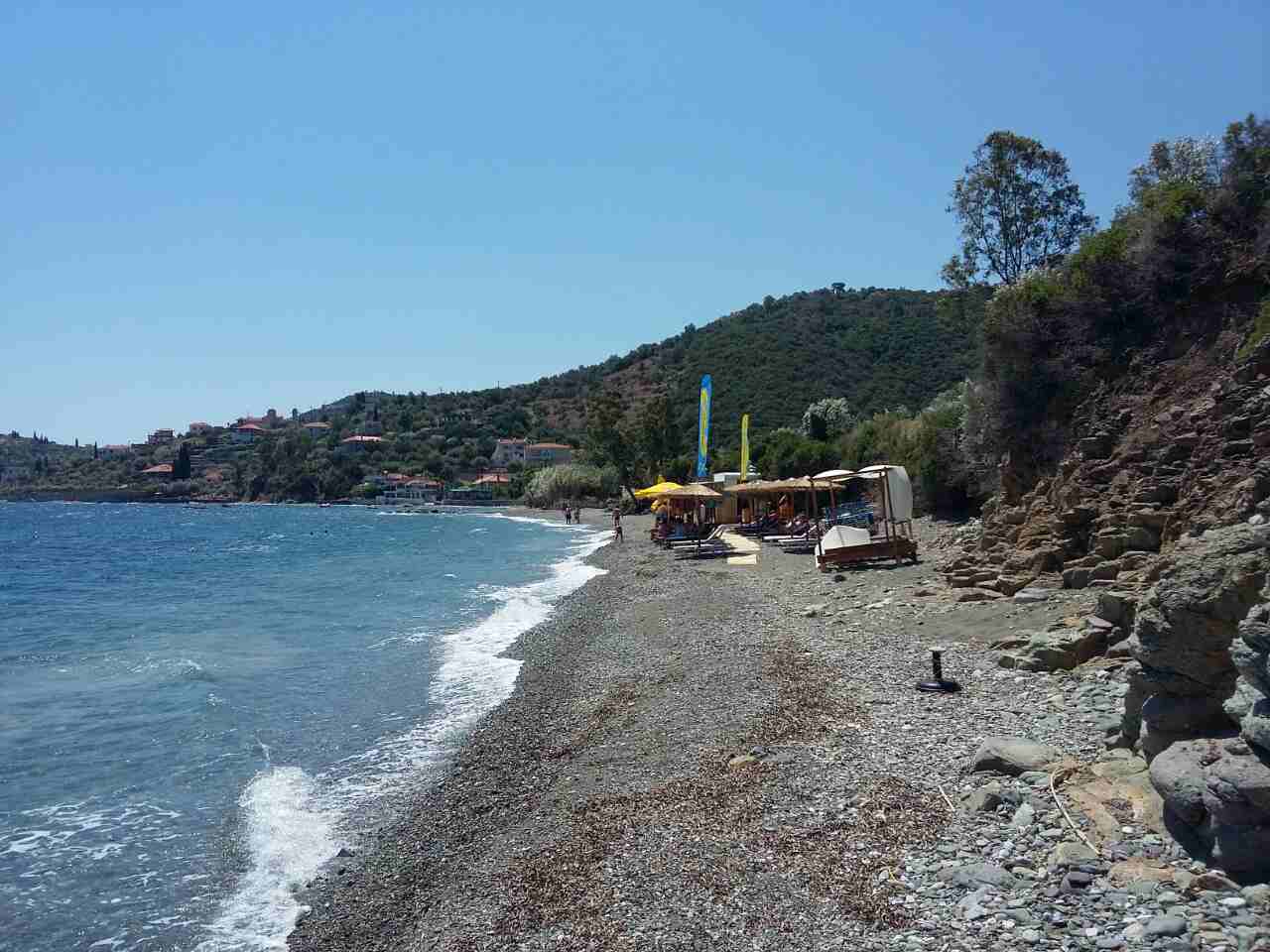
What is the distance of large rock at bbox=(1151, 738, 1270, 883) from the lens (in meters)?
4.81

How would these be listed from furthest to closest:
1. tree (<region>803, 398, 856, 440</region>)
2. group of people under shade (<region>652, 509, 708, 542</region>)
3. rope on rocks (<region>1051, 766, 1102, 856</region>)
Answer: tree (<region>803, 398, 856, 440</region>)
group of people under shade (<region>652, 509, 708, 542</region>)
rope on rocks (<region>1051, 766, 1102, 856</region>)

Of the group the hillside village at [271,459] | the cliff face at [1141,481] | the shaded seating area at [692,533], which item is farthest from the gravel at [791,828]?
the hillside village at [271,459]

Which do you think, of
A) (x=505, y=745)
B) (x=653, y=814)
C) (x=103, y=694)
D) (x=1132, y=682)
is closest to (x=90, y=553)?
(x=103, y=694)

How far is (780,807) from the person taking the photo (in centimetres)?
725

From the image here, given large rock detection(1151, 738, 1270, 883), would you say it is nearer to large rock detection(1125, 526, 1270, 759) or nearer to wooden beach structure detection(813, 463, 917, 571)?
large rock detection(1125, 526, 1270, 759)

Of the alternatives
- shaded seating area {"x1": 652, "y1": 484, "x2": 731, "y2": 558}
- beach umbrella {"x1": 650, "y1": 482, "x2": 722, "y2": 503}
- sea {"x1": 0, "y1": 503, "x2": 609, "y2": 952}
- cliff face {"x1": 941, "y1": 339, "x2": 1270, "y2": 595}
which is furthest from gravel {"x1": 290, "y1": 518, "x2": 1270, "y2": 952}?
beach umbrella {"x1": 650, "y1": 482, "x2": 722, "y2": 503}

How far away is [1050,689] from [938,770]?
211cm

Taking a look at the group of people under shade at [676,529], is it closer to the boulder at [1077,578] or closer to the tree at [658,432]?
the boulder at [1077,578]

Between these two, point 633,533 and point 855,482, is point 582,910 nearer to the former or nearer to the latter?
point 855,482

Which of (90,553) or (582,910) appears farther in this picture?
(90,553)

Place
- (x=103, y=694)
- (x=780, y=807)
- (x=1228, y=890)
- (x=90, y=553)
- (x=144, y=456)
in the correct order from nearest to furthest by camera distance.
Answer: (x=1228, y=890), (x=780, y=807), (x=103, y=694), (x=90, y=553), (x=144, y=456)

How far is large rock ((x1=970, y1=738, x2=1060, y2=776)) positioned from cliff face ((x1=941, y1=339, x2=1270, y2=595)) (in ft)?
9.03

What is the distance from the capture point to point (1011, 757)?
7027mm

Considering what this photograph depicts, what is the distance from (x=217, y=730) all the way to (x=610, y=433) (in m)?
48.3
